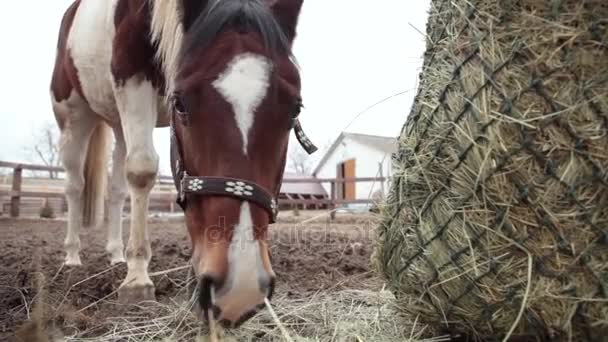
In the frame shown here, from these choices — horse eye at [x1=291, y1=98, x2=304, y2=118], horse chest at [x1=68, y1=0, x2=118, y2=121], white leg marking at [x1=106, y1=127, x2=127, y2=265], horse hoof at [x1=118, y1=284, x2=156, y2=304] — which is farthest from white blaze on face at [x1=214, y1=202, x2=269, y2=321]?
white leg marking at [x1=106, y1=127, x2=127, y2=265]

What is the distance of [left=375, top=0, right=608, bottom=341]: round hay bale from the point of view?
3.90ft

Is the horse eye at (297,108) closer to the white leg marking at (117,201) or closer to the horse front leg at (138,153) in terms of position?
the horse front leg at (138,153)

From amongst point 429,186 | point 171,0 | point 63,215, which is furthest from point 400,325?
point 63,215

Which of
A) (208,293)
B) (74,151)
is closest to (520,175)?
(208,293)

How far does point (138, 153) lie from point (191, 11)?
1.00 metres

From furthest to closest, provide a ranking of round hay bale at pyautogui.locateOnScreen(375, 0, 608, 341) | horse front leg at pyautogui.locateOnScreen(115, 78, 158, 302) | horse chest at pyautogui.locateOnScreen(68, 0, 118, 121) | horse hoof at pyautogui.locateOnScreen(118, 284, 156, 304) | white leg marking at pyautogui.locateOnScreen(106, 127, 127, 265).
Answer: white leg marking at pyautogui.locateOnScreen(106, 127, 127, 265), horse chest at pyautogui.locateOnScreen(68, 0, 118, 121), horse front leg at pyautogui.locateOnScreen(115, 78, 158, 302), horse hoof at pyautogui.locateOnScreen(118, 284, 156, 304), round hay bale at pyautogui.locateOnScreen(375, 0, 608, 341)

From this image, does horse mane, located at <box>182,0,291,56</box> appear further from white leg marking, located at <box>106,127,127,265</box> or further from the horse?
white leg marking, located at <box>106,127,127,265</box>

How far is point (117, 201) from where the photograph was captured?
13.3 ft

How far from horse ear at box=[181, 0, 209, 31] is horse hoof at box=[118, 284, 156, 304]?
1329mm

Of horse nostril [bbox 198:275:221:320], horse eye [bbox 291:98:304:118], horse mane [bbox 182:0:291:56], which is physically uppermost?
horse mane [bbox 182:0:291:56]

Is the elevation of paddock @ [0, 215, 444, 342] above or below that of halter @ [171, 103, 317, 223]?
below

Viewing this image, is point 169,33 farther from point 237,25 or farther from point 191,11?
point 237,25

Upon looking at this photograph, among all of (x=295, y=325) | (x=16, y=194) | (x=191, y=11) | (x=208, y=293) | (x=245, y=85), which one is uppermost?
(x=191, y=11)

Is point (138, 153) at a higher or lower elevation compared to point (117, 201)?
higher
